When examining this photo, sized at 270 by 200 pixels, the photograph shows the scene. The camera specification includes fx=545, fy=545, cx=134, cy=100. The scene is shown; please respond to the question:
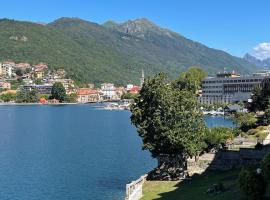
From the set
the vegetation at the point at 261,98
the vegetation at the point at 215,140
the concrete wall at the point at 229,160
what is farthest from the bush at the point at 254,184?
the vegetation at the point at 261,98

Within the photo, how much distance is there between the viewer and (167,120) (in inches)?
2250

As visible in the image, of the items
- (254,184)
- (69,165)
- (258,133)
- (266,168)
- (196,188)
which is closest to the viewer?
(254,184)

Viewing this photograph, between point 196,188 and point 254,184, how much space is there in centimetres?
1379

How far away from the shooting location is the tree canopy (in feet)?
183

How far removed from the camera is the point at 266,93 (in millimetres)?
111312

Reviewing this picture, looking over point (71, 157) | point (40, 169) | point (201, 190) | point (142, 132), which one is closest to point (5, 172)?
point (40, 169)

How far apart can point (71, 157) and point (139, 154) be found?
1100cm

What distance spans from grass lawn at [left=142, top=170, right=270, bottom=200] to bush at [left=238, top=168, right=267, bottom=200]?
2.33m

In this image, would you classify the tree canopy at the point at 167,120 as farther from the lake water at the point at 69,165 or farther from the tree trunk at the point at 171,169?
the lake water at the point at 69,165

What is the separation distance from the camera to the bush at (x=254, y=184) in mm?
33969

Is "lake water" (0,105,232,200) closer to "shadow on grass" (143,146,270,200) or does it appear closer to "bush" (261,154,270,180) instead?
"shadow on grass" (143,146,270,200)

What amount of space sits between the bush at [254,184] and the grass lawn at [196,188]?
233 cm

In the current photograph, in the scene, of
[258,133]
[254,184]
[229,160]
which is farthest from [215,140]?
[254,184]

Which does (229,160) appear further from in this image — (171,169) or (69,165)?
(69,165)
